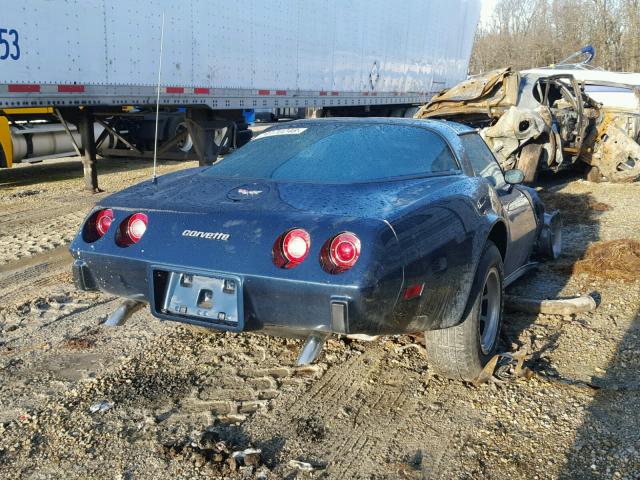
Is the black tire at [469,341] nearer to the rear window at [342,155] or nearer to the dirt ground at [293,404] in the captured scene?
the dirt ground at [293,404]


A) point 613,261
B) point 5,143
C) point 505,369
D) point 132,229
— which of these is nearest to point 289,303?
point 132,229

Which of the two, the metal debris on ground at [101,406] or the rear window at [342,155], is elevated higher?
the rear window at [342,155]

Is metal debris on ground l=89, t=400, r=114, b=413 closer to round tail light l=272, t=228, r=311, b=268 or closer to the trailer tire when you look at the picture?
round tail light l=272, t=228, r=311, b=268

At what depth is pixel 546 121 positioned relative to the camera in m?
9.94

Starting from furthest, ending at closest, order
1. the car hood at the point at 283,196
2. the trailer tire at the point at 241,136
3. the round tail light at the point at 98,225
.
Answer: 1. the trailer tire at the point at 241,136
2. the round tail light at the point at 98,225
3. the car hood at the point at 283,196

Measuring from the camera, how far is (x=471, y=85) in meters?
11.1

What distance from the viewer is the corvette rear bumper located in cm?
271

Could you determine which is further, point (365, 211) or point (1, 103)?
point (1, 103)

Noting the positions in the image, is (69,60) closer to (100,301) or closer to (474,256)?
(100,301)

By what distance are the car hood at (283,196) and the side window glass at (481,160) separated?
1.82ft

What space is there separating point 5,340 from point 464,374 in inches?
114

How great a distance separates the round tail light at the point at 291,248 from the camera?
2850 mm

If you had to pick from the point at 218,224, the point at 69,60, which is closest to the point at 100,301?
the point at 218,224

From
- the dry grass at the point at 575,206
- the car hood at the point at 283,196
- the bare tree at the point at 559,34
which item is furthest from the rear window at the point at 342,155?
the bare tree at the point at 559,34
